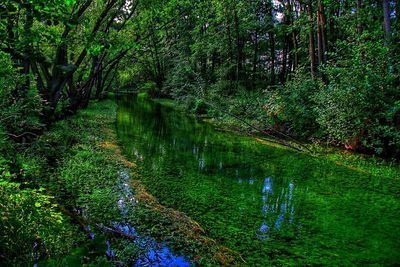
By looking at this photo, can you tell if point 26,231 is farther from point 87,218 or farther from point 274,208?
point 274,208

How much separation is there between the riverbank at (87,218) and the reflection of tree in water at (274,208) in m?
1.07

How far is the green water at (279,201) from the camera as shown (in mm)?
4355

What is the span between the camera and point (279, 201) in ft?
20.5

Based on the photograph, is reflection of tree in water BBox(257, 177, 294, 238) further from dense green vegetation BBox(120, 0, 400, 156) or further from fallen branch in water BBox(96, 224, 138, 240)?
dense green vegetation BBox(120, 0, 400, 156)

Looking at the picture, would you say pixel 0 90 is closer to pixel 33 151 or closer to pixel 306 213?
pixel 33 151

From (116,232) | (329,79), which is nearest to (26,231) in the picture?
(116,232)

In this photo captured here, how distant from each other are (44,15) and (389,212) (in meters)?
6.40

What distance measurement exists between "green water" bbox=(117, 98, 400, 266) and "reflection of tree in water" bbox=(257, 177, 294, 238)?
18 mm

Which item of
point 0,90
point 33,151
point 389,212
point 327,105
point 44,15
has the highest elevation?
point 44,15

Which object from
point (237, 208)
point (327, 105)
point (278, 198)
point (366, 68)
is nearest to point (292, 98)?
point (327, 105)

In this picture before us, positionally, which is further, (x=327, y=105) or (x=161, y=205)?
(x=327, y=105)

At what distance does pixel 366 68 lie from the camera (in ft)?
30.2

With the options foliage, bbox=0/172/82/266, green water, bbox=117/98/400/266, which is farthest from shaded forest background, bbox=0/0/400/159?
green water, bbox=117/98/400/266

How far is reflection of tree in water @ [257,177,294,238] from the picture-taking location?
5000mm
